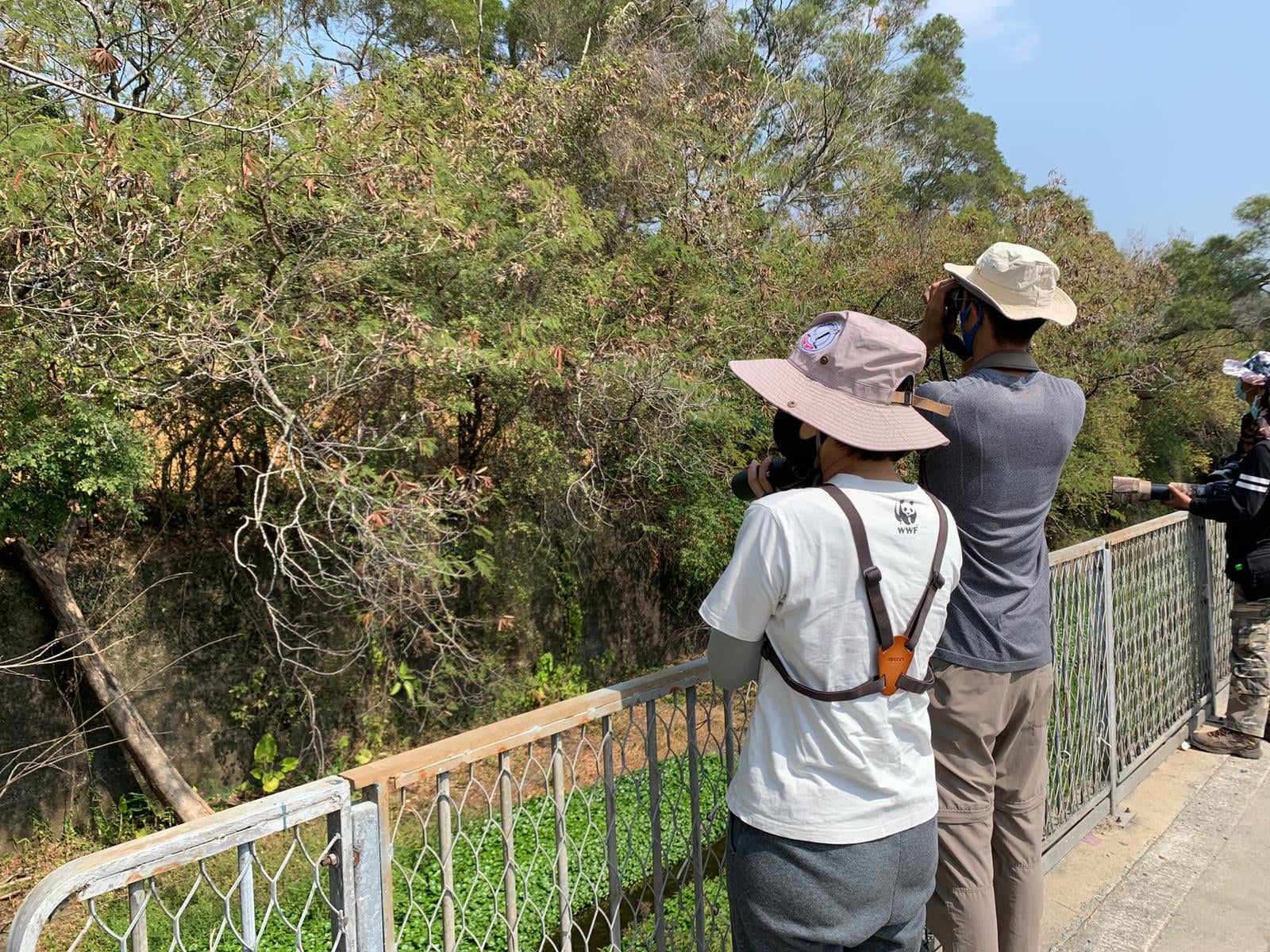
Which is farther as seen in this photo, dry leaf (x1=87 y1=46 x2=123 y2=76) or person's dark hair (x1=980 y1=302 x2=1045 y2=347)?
dry leaf (x1=87 y1=46 x2=123 y2=76)

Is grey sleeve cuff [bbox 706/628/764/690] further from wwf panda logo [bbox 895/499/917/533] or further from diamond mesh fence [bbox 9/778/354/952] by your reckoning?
diamond mesh fence [bbox 9/778/354/952]

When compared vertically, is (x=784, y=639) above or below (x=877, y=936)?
above

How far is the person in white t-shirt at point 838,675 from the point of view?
155cm

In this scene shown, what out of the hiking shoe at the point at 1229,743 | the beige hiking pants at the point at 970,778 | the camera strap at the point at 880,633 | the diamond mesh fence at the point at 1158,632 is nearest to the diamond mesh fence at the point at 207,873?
the camera strap at the point at 880,633

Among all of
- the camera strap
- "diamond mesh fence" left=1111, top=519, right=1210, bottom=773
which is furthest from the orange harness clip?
"diamond mesh fence" left=1111, top=519, right=1210, bottom=773

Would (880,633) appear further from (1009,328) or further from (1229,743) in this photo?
(1229,743)

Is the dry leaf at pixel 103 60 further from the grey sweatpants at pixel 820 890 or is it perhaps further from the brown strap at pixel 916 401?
the grey sweatpants at pixel 820 890

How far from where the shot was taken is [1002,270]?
2.22m

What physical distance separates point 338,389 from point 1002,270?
3.49m

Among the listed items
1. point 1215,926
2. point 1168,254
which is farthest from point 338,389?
point 1168,254

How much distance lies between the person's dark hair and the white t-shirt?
84 centimetres

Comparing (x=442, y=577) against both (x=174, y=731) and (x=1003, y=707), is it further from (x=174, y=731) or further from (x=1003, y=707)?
(x=1003, y=707)

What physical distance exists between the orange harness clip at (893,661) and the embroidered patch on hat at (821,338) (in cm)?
59

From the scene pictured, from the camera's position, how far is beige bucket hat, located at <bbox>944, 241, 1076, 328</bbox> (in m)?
2.20
